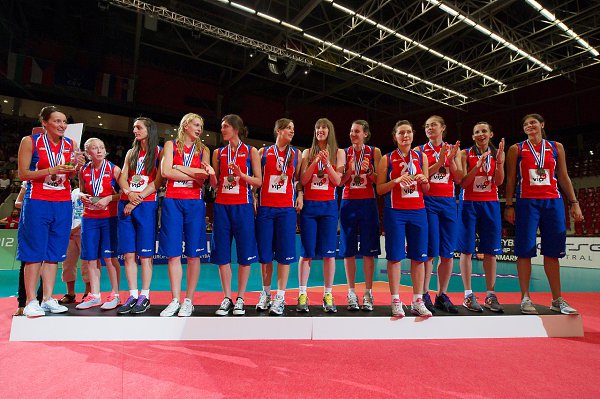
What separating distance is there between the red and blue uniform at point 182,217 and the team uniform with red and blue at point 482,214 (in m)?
2.68

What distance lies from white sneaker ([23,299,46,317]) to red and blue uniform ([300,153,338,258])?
2365 mm

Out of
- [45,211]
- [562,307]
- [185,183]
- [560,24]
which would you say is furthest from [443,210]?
[560,24]

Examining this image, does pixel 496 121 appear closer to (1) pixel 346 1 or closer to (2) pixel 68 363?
(1) pixel 346 1

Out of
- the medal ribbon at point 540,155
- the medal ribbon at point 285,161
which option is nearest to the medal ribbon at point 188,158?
the medal ribbon at point 285,161

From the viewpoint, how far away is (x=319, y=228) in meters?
3.57

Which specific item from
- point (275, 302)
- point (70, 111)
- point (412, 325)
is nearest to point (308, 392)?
point (275, 302)

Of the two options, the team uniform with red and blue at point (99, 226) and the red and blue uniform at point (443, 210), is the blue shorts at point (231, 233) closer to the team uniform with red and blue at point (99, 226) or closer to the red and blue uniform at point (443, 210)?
the team uniform with red and blue at point (99, 226)

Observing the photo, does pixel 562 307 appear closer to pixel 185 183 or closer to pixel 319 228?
pixel 319 228

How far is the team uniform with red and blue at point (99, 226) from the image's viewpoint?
11.4 feet

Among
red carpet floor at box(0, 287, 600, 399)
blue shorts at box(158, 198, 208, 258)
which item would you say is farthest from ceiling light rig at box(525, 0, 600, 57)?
blue shorts at box(158, 198, 208, 258)

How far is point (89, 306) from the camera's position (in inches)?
136

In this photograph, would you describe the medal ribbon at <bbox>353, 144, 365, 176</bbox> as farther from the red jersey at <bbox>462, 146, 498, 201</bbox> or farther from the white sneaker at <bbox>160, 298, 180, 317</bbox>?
the white sneaker at <bbox>160, 298, 180, 317</bbox>

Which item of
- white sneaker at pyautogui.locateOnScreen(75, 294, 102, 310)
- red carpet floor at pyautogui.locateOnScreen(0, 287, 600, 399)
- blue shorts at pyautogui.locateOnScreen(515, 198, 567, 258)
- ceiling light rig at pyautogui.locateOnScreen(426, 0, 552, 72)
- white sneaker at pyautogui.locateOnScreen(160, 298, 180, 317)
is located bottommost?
red carpet floor at pyautogui.locateOnScreen(0, 287, 600, 399)

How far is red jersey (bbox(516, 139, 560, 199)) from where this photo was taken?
11.8 ft
